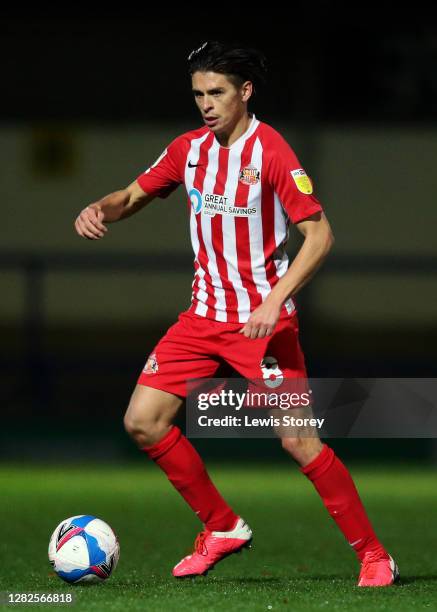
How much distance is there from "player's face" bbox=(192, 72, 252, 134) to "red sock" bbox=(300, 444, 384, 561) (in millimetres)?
1134

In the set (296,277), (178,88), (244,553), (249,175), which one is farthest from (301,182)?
(178,88)

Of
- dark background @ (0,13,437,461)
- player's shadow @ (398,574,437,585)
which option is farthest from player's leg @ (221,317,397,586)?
dark background @ (0,13,437,461)

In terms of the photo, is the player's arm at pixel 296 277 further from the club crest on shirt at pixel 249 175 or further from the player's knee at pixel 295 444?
the player's knee at pixel 295 444

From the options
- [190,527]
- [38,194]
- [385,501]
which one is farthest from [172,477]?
[38,194]

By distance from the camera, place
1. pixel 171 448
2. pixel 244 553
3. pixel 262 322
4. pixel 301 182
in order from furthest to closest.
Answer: pixel 244 553, pixel 171 448, pixel 301 182, pixel 262 322

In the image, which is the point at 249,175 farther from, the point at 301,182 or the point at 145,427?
the point at 145,427

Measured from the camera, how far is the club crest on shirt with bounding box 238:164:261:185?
478cm

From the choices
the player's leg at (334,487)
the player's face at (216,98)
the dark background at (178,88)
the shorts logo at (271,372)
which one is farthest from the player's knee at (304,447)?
the dark background at (178,88)

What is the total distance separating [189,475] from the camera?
4930 millimetres

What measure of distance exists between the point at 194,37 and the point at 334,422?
21.3ft

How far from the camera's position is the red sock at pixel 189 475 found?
16.1 ft

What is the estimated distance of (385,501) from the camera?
25.4 feet

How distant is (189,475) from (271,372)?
0.46 metres

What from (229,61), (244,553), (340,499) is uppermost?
(229,61)
